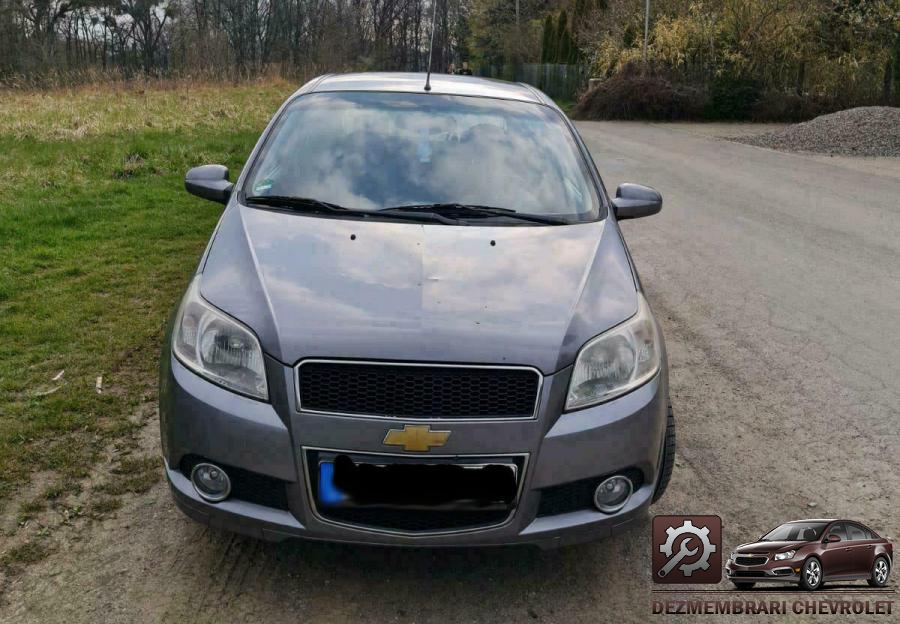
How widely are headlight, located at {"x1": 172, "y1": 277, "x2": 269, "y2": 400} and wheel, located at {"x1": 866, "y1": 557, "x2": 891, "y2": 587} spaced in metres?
2.19

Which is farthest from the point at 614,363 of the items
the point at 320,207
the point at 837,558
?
the point at 320,207

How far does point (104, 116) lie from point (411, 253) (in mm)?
14973

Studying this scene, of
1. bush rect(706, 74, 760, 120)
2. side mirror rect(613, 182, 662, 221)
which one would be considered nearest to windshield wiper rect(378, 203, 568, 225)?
side mirror rect(613, 182, 662, 221)

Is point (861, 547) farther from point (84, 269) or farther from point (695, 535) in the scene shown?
point (84, 269)

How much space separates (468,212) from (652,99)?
24837 mm

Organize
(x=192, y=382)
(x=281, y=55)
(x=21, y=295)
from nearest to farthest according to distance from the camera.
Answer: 1. (x=192, y=382)
2. (x=21, y=295)
3. (x=281, y=55)

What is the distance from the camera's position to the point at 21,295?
5914mm

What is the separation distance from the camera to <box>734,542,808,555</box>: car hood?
297 centimetres

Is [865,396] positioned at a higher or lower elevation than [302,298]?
lower

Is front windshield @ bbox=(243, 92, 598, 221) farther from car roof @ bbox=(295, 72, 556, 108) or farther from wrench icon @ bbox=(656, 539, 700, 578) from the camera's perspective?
wrench icon @ bbox=(656, 539, 700, 578)

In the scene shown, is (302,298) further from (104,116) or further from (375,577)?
(104,116)

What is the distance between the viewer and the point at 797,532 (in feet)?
10.0

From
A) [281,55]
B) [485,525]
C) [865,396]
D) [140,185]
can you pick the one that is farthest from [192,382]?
[281,55]

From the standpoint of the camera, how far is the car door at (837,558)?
290 cm
